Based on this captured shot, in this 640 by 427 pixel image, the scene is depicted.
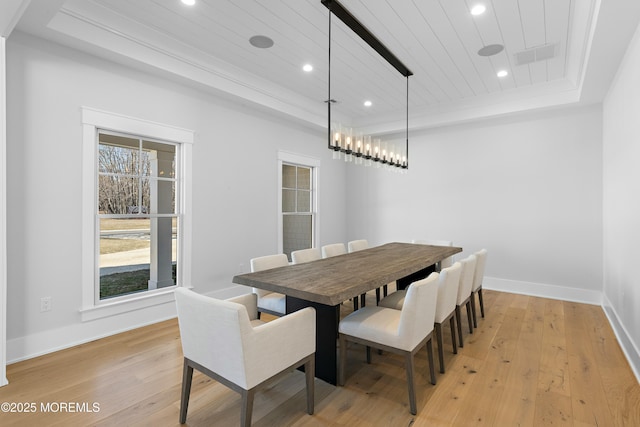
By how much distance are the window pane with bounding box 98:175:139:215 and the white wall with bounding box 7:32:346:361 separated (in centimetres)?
24

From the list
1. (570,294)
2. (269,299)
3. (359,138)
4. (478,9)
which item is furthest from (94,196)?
(570,294)

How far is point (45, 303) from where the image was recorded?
9.23 ft

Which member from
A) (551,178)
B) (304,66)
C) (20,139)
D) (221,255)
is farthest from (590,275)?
(20,139)

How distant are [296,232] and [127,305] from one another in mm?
2777

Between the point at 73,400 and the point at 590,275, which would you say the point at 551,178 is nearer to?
the point at 590,275

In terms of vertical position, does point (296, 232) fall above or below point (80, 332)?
above

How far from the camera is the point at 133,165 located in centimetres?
345

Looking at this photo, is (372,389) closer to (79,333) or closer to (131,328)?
(131,328)

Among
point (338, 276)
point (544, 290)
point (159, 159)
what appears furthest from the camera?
point (544, 290)

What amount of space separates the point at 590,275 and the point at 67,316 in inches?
237

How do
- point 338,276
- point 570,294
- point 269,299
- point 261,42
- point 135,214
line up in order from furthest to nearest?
point 570,294 < point 135,214 < point 261,42 < point 269,299 < point 338,276

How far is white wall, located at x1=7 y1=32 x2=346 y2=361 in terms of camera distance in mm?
2664

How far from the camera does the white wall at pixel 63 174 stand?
2.66 meters

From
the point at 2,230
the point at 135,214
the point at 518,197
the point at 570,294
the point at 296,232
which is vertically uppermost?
the point at 518,197
